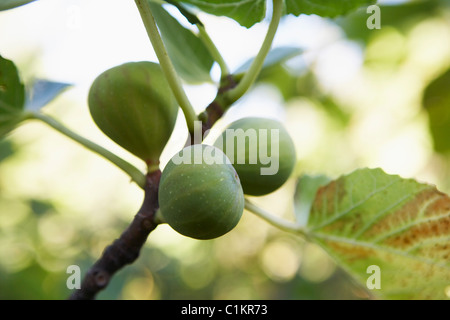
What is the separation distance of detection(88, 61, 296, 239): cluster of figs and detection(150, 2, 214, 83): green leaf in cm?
18

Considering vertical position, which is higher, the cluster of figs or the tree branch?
the cluster of figs

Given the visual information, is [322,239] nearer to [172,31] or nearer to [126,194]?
[172,31]

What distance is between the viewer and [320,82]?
9.36 feet

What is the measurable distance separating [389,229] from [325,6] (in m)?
0.53

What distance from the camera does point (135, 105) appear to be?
1.02m

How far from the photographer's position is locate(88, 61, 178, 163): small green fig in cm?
102

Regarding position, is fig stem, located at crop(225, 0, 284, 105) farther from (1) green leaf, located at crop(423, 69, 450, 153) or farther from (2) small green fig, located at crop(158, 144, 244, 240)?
(1) green leaf, located at crop(423, 69, 450, 153)

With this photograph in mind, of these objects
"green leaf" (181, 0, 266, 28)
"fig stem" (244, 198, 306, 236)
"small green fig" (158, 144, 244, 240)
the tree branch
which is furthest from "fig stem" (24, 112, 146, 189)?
"green leaf" (181, 0, 266, 28)

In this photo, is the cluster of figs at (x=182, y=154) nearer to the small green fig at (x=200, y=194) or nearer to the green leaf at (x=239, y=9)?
the small green fig at (x=200, y=194)

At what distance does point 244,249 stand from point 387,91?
244 centimetres

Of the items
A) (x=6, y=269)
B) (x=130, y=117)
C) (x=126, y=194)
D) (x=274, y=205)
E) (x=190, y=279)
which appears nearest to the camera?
(x=130, y=117)
